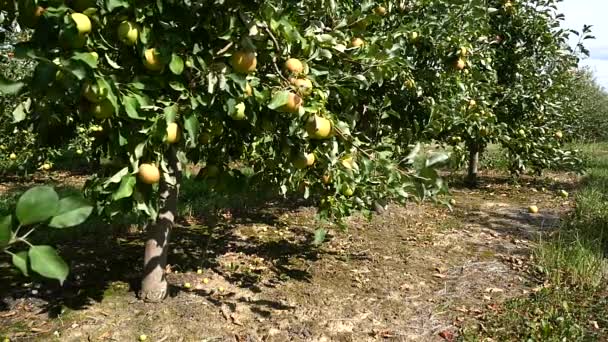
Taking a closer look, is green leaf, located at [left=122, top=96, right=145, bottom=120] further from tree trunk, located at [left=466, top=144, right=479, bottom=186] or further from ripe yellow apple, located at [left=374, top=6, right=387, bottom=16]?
tree trunk, located at [left=466, top=144, right=479, bottom=186]

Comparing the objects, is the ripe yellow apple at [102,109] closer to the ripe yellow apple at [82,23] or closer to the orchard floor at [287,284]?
the ripe yellow apple at [82,23]

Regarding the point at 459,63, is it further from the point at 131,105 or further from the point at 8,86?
the point at 8,86

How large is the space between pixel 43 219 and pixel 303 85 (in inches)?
69.3

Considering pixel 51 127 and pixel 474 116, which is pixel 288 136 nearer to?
pixel 51 127

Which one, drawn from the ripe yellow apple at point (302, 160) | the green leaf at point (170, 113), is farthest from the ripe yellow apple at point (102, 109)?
the ripe yellow apple at point (302, 160)

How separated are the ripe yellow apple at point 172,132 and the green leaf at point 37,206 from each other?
5.24ft

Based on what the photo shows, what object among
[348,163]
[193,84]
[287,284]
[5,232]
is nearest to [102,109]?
[193,84]

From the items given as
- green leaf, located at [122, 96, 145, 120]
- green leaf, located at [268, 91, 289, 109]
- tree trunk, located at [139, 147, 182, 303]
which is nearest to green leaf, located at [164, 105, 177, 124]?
green leaf, located at [122, 96, 145, 120]

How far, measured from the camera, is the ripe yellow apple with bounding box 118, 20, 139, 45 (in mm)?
2041

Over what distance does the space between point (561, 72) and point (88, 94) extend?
23.3 ft

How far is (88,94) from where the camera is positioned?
186 centimetres

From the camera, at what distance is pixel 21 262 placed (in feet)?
2.08

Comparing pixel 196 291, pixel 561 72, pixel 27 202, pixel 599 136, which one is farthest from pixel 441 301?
pixel 599 136

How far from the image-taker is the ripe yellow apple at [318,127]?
2.30 metres
